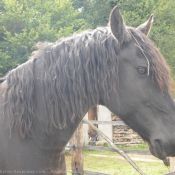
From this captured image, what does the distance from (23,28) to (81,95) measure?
9799 millimetres

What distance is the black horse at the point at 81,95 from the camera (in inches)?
73.5

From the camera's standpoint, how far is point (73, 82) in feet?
6.28

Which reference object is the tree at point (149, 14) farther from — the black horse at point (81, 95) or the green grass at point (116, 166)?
the black horse at point (81, 95)

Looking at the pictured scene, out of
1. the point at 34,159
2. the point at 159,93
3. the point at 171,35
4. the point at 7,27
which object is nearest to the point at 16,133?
the point at 34,159

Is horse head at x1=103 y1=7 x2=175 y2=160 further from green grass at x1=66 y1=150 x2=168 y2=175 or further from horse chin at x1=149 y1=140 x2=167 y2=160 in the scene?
green grass at x1=66 y1=150 x2=168 y2=175

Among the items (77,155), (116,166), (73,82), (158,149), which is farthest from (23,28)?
(158,149)

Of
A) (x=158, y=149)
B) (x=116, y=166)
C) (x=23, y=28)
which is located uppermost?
(x=23, y=28)

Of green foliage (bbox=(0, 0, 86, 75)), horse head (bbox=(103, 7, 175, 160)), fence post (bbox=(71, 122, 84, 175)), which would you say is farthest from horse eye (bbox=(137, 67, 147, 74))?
green foliage (bbox=(0, 0, 86, 75))

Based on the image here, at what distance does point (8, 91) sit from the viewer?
6.62ft

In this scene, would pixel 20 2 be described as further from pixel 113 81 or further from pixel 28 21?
pixel 113 81

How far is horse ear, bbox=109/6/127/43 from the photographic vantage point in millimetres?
1782

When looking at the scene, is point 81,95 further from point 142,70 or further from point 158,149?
point 158,149

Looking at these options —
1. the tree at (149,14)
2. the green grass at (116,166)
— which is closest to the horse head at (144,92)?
the green grass at (116,166)

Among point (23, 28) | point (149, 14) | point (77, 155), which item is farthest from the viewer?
point (149, 14)
